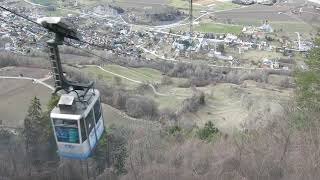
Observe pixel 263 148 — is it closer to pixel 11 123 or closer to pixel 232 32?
pixel 11 123

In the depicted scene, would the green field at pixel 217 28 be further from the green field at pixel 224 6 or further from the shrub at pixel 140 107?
the shrub at pixel 140 107

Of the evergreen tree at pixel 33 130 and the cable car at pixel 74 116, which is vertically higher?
the cable car at pixel 74 116

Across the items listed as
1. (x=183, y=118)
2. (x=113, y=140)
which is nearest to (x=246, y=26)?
(x=183, y=118)

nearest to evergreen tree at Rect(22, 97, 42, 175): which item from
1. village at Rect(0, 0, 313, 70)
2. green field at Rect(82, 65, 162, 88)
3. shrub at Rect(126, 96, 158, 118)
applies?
shrub at Rect(126, 96, 158, 118)

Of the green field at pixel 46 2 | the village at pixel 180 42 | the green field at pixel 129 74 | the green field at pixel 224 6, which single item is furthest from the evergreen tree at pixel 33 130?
the green field at pixel 46 2

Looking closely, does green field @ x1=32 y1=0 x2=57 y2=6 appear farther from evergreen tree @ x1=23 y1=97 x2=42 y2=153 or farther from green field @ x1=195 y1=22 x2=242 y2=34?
evergreen tree @ x1=23 y1=97 x2=42 y2=153

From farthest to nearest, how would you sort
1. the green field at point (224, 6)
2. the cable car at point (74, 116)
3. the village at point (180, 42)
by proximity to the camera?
the green field at point (224, 6) → the village at point (180, 42) → the cable car at point (74, 116)

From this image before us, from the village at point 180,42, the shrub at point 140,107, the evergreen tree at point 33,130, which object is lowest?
the village at point 180,42
